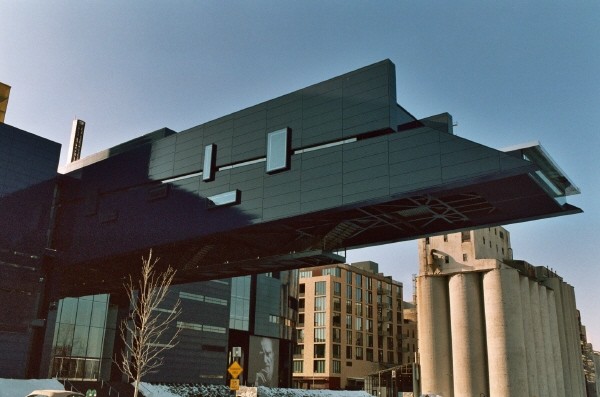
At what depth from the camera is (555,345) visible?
94250mm

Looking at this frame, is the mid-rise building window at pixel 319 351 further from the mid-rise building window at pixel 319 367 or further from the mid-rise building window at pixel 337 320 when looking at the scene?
the mid-rise building window at pixel 337 320

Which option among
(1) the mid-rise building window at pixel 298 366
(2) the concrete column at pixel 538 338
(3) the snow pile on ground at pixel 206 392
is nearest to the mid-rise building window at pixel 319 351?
(1) the mid-rise building window at pixel 298 366

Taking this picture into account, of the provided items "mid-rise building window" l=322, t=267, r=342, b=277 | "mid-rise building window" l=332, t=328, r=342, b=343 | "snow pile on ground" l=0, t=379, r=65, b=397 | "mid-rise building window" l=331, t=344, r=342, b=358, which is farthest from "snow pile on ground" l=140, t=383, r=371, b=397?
"mid-rise building window" l=322, t=267, r=342, b=277

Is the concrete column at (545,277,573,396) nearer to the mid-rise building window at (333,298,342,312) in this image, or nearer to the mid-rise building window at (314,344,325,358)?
the mid-rise building window at (333,298,342,312)

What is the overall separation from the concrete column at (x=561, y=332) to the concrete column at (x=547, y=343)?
249 inches

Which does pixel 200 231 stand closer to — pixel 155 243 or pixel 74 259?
pixel 155 243

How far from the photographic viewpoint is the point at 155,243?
37.2m

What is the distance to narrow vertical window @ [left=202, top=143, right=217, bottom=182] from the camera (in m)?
35.0

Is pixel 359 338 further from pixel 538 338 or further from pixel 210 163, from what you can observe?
pixel 210 163

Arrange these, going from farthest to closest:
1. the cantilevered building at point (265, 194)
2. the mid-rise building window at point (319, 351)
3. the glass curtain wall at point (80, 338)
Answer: the mid-rise building window at point (319, 351), the glass curtain wall at point (80, 338), the cantilevered building at point (265, 194)

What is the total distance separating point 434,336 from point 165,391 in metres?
46.6

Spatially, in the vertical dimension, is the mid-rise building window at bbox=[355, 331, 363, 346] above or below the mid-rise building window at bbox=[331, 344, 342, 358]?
above

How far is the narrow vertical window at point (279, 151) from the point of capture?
3150cm

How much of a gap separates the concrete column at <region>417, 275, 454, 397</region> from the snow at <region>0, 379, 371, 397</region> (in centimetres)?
1104
